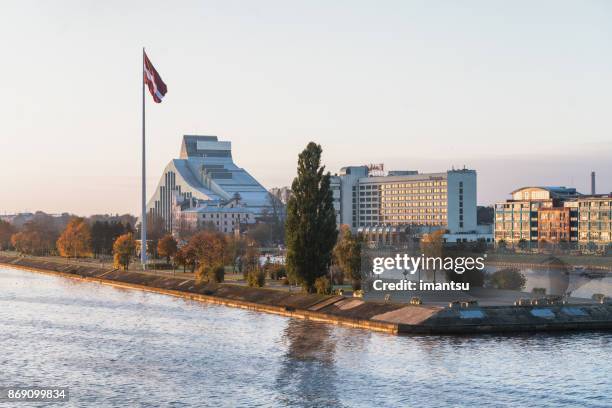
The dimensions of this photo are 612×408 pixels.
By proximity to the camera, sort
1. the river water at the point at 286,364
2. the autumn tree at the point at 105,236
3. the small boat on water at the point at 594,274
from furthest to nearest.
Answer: the autumn tree at the point at 105,236 → the small boat on water at the point at 594,274 → the river water at the point at 286,364

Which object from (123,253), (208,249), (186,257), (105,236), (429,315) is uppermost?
(105,236)

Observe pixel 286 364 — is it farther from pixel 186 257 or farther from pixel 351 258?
pixel 186 257

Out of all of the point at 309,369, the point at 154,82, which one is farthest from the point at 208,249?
the point at 309,369

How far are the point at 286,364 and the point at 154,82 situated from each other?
77504 millimetres

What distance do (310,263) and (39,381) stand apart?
40.5 metres

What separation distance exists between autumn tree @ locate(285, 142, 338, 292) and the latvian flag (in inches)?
1573

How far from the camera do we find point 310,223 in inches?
3698

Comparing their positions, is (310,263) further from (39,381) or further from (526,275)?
(39,381)

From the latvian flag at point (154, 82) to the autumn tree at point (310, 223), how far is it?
39.9 meters

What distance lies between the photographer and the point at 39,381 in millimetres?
56469

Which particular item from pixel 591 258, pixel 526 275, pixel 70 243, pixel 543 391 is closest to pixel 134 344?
pixel 543 391

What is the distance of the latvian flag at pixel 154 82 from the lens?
131250mm

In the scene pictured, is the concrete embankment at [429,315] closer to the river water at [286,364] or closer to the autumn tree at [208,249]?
the river water at [286,364]

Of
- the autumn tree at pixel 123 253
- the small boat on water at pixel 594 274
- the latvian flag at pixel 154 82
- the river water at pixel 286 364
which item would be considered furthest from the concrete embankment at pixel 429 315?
the autumn tree at pixel 123 253
